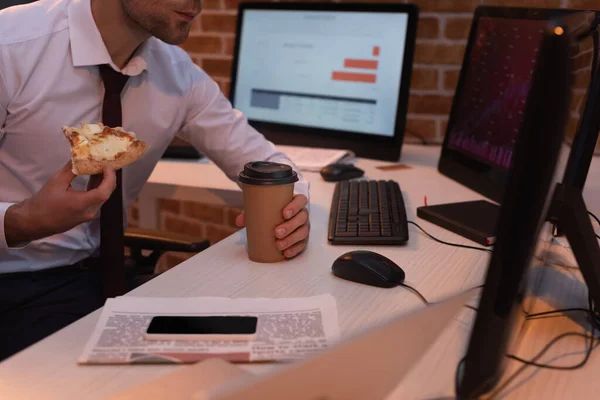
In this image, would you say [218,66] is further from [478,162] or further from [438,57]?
[478,162]

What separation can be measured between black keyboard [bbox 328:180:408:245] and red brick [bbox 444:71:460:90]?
2.35 ft

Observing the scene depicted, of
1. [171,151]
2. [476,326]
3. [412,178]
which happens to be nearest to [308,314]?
[476,326]

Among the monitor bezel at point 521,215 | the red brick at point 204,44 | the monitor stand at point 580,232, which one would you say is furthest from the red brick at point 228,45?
Answer: the monitor bezel at point 521,215

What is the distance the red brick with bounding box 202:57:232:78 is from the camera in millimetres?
2365

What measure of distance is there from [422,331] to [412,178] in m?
1.22

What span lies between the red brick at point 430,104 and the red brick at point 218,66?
2.37 ft

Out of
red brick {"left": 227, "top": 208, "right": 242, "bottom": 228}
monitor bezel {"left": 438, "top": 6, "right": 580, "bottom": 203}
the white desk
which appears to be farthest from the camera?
red brick {"left": 227, "top": 208, "right": 242, "bottom": 228}

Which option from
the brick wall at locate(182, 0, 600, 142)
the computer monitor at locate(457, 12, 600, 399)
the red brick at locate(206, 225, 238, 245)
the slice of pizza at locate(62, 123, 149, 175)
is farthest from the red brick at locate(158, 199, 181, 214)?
the computer monitor at locate(457, 12, 600, 399)

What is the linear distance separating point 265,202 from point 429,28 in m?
1.25

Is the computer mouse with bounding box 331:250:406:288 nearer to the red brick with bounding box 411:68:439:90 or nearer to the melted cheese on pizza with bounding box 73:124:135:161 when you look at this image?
the melted cheese on pizza with bounding box 73:124:135:161

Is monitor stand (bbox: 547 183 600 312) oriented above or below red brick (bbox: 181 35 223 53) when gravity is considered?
below

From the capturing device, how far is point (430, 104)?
2.09 metres

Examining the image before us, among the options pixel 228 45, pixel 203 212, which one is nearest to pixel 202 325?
pixel 228 45

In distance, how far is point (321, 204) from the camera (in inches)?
56.3
